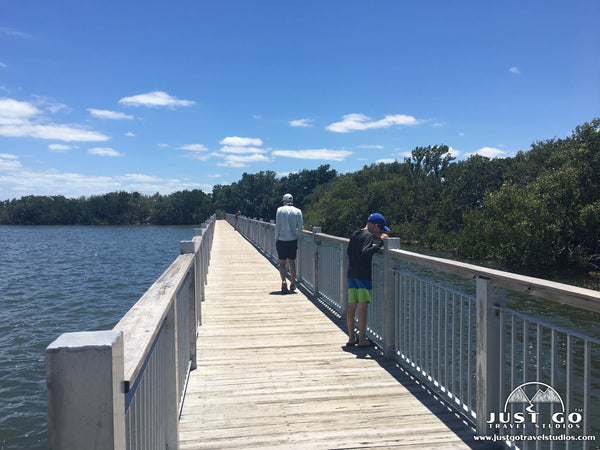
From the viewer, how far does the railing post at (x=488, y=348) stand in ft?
10.5

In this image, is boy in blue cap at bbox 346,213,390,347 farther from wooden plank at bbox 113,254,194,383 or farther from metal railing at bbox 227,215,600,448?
wooden plank at bbox 113,254,194,383

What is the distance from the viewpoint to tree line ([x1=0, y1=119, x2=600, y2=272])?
24.4 meters

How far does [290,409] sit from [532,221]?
24.7 metres

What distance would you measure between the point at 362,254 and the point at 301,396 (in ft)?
5.81

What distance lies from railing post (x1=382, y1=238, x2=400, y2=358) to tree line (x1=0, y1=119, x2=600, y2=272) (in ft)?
73.6

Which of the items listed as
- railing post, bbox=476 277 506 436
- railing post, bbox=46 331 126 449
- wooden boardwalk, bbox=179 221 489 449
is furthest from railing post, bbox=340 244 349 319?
railing post, bbox=46 331 126 449

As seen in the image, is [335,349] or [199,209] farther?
[199,209]

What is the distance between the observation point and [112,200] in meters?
134

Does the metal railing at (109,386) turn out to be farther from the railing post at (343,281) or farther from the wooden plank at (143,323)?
the railing post at (343,281)

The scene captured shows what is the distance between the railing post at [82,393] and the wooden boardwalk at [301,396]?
7.51 feet

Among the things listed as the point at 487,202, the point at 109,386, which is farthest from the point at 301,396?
the point at 487,202

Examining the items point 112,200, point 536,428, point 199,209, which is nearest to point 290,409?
point 536,428

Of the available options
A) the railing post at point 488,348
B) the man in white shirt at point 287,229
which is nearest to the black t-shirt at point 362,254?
the railing post at point 488,348

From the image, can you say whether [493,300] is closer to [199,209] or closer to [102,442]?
[102,442]
